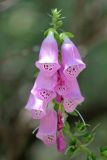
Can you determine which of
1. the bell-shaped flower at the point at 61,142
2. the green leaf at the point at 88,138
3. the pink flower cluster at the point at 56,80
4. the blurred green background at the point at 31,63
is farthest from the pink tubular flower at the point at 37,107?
the blurred green background at the point at 31,63

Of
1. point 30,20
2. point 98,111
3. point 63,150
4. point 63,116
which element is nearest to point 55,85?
point 63,116

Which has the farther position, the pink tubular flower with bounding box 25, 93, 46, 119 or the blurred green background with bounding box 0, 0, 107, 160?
the blurred green background with bounding box 0, 0, 107, 160

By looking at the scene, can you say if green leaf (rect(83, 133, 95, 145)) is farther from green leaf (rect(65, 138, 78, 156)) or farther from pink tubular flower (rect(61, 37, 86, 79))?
pink tubular flower (rect(61, 37, 86, 79))

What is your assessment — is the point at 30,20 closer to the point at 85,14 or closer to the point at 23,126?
the point at 85,14

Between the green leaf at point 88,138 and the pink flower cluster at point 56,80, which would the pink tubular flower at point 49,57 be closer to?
the pink flower cluster at point 56,80

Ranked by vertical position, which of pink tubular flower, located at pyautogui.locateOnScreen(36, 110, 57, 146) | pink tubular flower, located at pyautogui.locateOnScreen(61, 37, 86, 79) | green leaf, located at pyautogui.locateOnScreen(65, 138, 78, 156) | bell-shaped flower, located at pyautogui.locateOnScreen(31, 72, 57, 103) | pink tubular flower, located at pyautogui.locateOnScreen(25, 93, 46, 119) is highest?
pink tubular flower, located at pyautogui.locateOnScreen(61, 37, 86, 79)

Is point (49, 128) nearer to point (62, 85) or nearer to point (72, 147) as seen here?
point (72, 147)

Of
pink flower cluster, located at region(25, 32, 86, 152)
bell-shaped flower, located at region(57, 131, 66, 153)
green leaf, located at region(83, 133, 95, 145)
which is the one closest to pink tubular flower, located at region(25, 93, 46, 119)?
pink flower cluster, located at region(25, 32, 86, 152)

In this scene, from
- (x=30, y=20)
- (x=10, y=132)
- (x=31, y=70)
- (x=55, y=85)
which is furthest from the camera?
(x=30, y=20)
